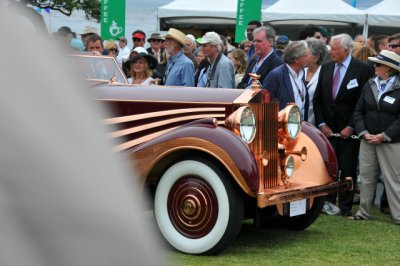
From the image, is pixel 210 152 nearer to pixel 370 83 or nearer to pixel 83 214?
pixel 370 83

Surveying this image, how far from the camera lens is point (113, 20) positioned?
54.5ft

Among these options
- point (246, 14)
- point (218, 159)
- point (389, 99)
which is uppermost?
point (246, 14)

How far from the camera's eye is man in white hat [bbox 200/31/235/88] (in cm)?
845

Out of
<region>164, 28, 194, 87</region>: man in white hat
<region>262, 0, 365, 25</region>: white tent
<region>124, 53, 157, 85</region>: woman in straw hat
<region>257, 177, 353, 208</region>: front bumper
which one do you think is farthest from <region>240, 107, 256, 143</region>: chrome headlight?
<region>262, 0, 365, 25</region>: white tent

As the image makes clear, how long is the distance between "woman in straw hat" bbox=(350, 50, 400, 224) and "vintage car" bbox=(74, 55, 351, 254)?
72 centimetres

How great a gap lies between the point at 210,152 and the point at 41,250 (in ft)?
17.3

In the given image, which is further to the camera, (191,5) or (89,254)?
(191,5)

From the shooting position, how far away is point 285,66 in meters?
7.60

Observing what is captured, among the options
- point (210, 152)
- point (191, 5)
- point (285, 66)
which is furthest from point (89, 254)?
point (191, 5)

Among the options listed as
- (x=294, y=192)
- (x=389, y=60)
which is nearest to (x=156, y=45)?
(x=389, y=60)

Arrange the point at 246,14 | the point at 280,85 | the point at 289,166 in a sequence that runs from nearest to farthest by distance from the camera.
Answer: the point at 289,166 → the point at 280,85 → the point at 246,14

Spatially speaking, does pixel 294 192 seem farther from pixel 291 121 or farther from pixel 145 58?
pixel 145 58

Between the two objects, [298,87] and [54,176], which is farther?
[298,87]

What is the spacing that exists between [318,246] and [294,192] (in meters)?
0.56
